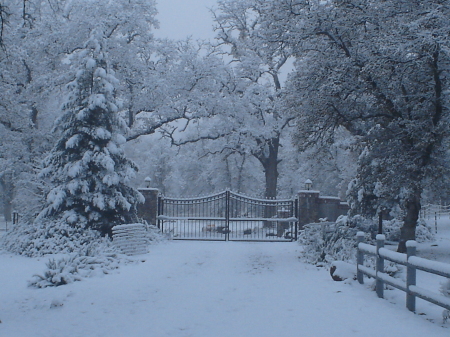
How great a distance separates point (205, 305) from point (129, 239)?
6.48 metres

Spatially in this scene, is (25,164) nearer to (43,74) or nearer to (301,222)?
(43,74)

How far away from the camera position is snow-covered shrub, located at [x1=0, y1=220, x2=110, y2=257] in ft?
40.4

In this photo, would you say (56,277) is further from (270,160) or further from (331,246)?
(270,160)

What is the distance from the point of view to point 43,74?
23.5 meters

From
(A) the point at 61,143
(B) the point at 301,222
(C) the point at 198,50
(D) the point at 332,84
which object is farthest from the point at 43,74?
(D) the point at 332,84

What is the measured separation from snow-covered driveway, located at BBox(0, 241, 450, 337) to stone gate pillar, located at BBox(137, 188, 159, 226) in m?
8.10

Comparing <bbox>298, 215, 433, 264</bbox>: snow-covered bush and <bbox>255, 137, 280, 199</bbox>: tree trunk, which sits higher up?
<bbox>255, 137, 280, 199</bbox>: tree trunk

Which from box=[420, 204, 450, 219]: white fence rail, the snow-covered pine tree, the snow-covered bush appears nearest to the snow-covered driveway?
the snow-covered bush

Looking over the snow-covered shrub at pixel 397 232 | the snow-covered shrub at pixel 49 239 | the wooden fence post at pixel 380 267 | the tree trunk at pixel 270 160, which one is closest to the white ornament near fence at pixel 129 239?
the snow-covered shrub at pixel 49 239

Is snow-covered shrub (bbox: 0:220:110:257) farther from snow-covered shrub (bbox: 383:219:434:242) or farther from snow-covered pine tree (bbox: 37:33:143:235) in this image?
snow-covered shrub (bbox: 383:219:434:242)

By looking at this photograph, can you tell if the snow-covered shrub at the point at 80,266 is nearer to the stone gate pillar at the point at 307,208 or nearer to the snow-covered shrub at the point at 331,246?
the snow-covered shrub at the point at 331,246

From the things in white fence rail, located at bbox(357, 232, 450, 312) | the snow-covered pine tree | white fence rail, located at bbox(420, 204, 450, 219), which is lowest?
white fence rail, located at bbox(420, 204, 450, 219)

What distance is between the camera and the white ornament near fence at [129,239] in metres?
13.0

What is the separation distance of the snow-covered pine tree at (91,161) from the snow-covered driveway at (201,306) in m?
3.24
